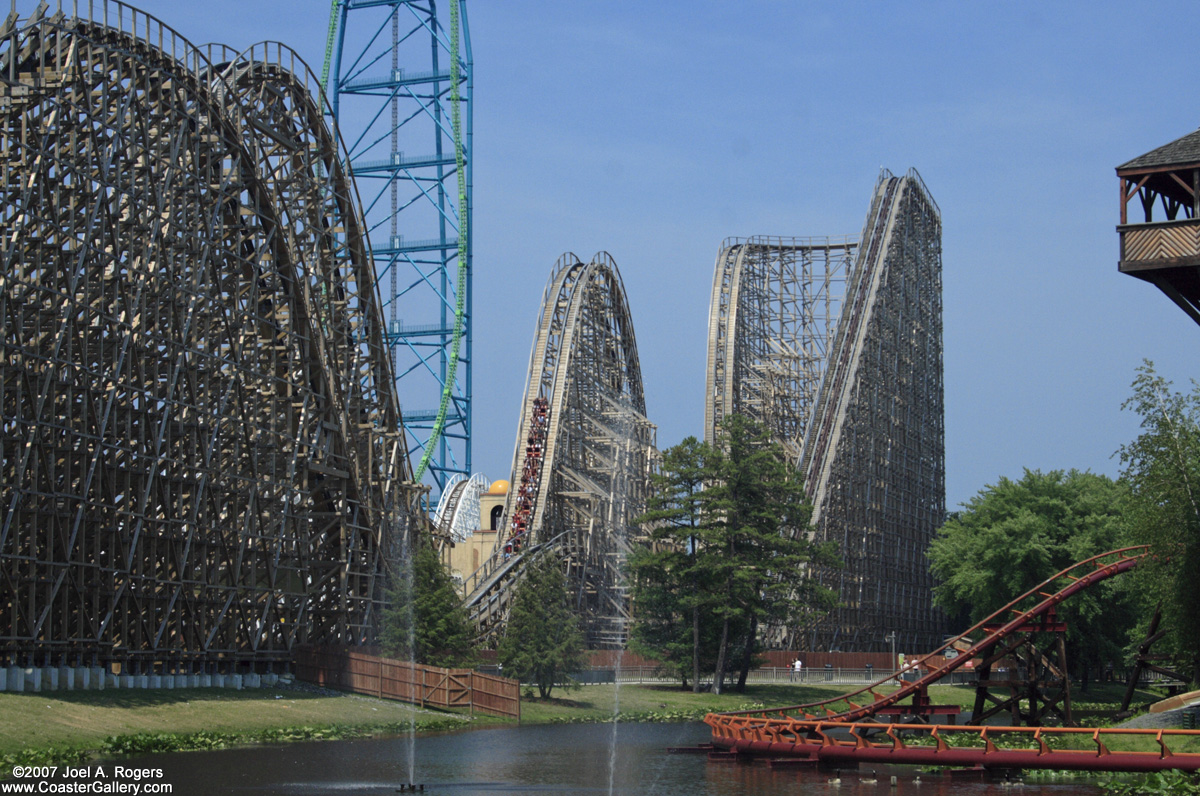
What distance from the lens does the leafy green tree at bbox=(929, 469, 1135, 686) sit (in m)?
49.2

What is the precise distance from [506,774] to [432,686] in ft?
40.5

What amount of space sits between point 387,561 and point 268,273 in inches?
358

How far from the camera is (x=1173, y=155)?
22.6 metres

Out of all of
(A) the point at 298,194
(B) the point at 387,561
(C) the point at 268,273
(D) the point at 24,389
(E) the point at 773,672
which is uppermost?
(A) the point at 298,194

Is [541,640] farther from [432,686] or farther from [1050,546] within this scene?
[1050,546]

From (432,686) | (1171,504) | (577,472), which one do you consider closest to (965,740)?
(1171,504)

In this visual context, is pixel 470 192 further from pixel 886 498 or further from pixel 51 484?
pixel 51 484

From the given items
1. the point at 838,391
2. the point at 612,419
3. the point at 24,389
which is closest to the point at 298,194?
the point at 24,389

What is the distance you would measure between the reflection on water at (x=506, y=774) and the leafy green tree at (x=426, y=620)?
9.19 m

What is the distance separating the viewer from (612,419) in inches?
2267

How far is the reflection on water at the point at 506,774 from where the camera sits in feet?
66.3

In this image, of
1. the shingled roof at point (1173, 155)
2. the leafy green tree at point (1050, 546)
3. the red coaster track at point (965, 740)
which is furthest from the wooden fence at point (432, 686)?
the leafy green tree at point (1050, 546)

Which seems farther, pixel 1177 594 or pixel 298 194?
pixel 298 194

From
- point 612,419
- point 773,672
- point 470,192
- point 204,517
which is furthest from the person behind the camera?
point 470,192
